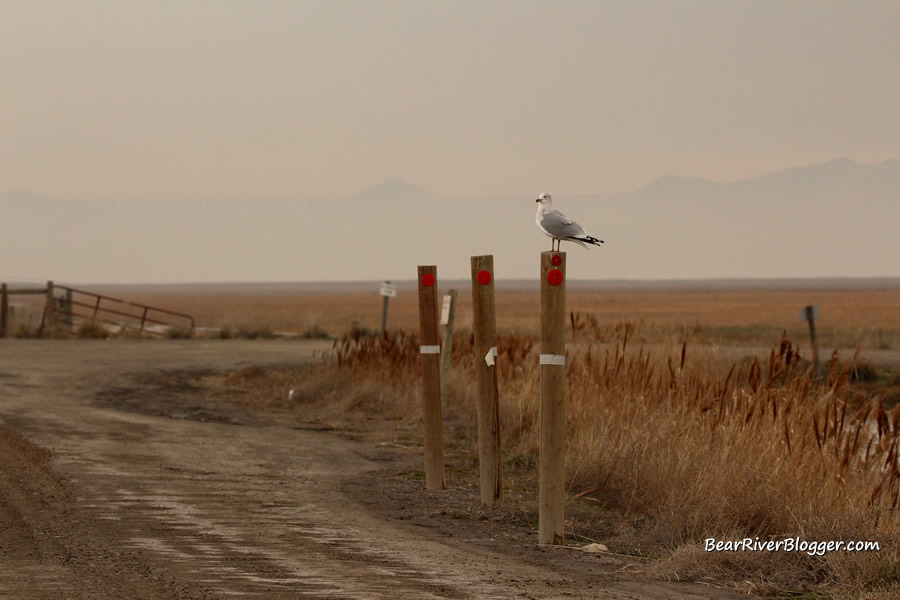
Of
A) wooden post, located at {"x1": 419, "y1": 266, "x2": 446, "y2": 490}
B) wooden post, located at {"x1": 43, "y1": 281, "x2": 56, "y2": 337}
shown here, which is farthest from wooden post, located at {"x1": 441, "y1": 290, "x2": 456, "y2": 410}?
wooden post, located at {"x1": 43, "y1": 281, "x2": 56, "y2": 337}

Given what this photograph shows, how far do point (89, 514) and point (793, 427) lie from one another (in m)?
6.26

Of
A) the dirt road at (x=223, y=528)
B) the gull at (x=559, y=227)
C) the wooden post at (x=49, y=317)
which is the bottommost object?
the dirt road at (x=223, y=528)

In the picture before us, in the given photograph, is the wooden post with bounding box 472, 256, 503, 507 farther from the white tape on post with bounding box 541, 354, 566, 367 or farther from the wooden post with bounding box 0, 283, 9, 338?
the wooden post with bounding box 0, 283, 9, 338

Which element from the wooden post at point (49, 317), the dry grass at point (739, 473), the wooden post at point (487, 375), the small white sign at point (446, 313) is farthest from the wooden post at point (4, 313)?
the wooden post at point (487, 375)

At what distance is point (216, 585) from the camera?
6.56m

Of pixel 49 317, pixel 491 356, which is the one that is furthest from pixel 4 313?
pixel 491 356

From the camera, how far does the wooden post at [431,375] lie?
1041 centimetres

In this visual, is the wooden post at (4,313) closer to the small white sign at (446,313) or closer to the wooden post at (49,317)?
the wooden post at (49,317)

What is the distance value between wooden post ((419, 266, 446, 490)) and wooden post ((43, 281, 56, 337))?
24569mm

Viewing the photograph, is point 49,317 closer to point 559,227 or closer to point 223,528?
point 223,528

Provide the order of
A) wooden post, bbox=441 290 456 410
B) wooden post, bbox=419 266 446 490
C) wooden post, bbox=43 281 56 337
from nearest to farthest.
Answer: wooden post, bbox=419 266 446 490
wooden post, bbox=441 290 456 410
wooden post, bbox=43 281 56 337

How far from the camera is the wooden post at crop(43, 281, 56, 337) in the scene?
106 feet

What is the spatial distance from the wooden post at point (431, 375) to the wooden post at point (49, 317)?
2457 cm

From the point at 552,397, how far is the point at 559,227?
4.17ft
